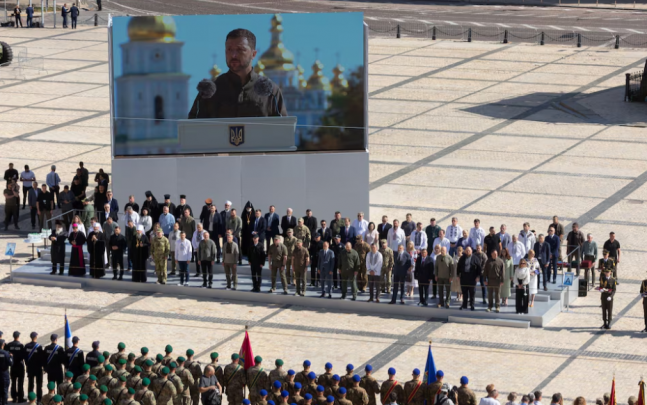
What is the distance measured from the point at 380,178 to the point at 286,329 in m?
12.7

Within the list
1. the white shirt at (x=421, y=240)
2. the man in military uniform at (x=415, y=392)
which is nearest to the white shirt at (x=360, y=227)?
the white shirt at (x=421, y=240)

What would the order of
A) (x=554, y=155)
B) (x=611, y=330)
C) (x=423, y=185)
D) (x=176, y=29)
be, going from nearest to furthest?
(x=611, y=330) → (x=176, y=29) → (x=423, y=185) → (x=554, y=155)

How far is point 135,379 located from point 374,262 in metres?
7.92

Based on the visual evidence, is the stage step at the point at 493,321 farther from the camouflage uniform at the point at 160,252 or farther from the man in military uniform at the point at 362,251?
the camouflage uniform at the point at 160,252

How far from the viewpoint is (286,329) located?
2412 cm

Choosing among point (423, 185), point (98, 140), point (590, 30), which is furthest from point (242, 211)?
point (590, 30)

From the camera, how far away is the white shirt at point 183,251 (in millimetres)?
26469

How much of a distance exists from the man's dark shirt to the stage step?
7.17m

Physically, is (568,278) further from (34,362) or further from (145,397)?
(34,362)

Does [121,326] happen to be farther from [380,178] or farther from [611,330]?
[380,178]

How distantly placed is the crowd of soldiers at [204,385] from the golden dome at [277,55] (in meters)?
10.5

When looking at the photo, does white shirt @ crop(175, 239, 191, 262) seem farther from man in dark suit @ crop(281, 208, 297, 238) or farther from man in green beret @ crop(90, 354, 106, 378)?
→ man in green beret @ crop(90, 354, 106, 378)

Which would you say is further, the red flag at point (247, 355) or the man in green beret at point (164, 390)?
the red flag at point (247, 355)

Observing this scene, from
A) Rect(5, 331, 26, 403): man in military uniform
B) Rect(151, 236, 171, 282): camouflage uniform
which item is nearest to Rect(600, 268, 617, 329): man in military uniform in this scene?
Rect(151, 236, 171, 282): camouflage uniform
